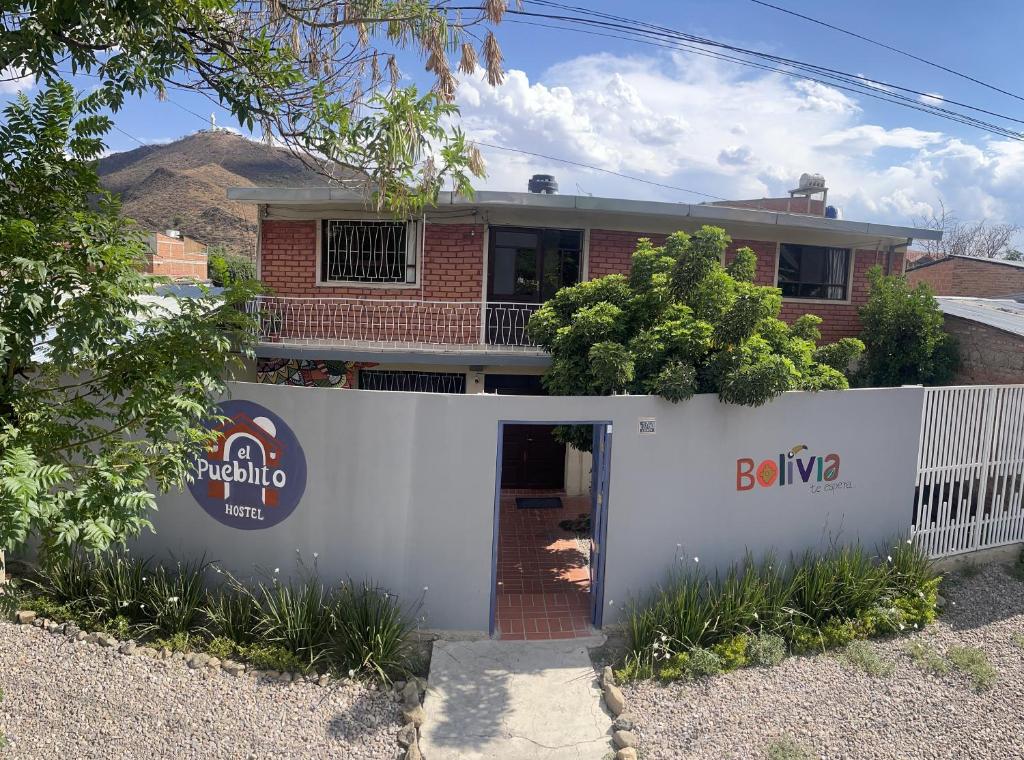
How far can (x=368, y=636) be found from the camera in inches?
225

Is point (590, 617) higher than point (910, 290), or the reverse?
point (910, 290)

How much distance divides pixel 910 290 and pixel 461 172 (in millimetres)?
8966

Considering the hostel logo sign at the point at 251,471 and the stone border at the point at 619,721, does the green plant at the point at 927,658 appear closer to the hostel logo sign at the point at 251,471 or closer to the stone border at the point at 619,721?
the stone border at the point at 619,721

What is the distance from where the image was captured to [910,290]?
11688 millimetres

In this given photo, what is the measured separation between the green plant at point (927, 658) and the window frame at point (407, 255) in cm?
843

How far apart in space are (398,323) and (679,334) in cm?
572

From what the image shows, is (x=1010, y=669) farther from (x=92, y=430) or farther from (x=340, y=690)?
(x=92, y=430)

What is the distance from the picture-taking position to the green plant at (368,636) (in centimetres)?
564

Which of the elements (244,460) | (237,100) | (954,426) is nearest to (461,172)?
(237,100)

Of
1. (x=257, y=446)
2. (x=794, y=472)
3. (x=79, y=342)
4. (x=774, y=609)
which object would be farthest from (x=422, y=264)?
(x=79, y=342)

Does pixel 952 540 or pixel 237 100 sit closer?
pixel 237 100

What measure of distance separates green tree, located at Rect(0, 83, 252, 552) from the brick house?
6.06 metres

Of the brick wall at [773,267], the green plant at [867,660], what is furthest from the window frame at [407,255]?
the green plant at [867,660]

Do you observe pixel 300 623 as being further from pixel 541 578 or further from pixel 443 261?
pixel 443 261
